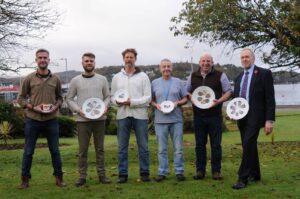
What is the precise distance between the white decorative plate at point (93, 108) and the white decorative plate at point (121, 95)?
29 centimetres

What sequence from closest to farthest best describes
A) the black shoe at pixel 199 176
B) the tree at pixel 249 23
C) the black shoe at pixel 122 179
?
1. the black shoe at pixel 122 179
2. the black shoe at pixel 199 176
3. the tree at pixel 249 23

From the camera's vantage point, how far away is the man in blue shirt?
8.98m

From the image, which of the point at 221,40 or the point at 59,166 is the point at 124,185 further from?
the point at 221,40

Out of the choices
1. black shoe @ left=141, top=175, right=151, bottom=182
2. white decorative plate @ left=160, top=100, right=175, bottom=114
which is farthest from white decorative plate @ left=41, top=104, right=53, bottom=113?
black shoe @ left=141, top=175, right=151, bottom=182

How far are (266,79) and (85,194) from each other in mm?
3443

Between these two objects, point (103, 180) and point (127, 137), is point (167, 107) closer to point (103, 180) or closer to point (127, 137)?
point (127, 137)

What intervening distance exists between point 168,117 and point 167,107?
229mm

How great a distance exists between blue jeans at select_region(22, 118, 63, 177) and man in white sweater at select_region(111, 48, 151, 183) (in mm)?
1105

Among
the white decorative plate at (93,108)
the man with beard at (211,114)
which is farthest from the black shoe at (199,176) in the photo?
the white decorative plate at (93,108)

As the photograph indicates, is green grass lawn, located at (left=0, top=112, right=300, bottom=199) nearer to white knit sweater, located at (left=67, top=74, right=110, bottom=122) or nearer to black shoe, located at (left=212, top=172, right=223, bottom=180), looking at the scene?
black shoe, located at (left=212, top=172, right=223, bottom=180)

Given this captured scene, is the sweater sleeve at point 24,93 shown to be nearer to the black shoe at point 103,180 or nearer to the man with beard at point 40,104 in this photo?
the man with beard at point 40,104

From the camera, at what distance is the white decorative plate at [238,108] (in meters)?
8.34

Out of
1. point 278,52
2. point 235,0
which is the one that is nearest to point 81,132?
point 235,0

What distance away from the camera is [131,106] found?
8742mm
